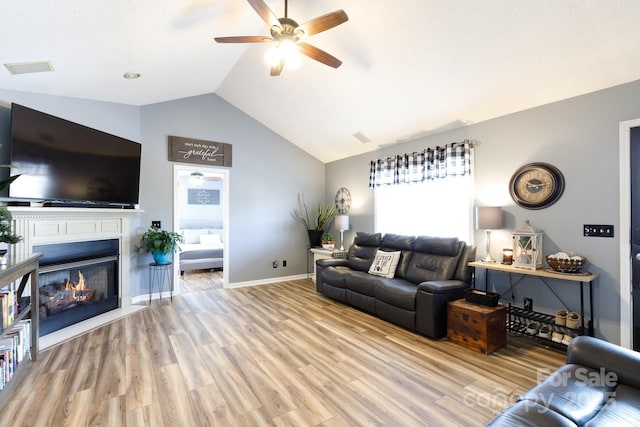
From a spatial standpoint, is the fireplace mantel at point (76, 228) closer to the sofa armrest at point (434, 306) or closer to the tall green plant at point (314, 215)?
the tall green plant at point (314, 215)

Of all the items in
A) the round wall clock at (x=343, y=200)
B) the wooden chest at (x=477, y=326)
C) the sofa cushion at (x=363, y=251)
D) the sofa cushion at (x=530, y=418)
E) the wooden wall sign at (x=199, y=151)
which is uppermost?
the wooden wall sign at (x=199, y=151)

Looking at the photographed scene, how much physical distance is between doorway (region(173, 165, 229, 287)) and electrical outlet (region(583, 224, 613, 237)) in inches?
238

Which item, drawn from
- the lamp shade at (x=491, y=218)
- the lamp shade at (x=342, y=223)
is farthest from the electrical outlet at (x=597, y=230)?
the lamp shade at (x=342, y=223)

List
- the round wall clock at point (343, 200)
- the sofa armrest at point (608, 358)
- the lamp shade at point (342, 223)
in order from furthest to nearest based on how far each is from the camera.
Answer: the round wall clock at point (343, 200) → the lamp shade at point (342, 223) → the sofa armrest at point (608, 358)

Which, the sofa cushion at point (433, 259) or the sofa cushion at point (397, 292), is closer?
the sofa cushion at point (397, 292)

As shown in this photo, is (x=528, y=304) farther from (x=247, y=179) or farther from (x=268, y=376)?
(x=247, y=179)

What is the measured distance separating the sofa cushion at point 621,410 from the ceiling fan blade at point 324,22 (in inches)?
104

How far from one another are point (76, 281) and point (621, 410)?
16.2ft

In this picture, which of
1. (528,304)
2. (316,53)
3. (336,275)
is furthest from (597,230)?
(316,53)

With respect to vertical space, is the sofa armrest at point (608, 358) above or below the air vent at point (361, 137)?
below

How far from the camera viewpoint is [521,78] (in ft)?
9.96

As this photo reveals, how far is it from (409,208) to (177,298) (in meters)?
4.00

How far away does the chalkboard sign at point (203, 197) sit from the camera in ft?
26.7

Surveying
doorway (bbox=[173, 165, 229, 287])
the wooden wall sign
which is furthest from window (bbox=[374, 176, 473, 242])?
doorway (bbox=[173, 165, 229, 287])
